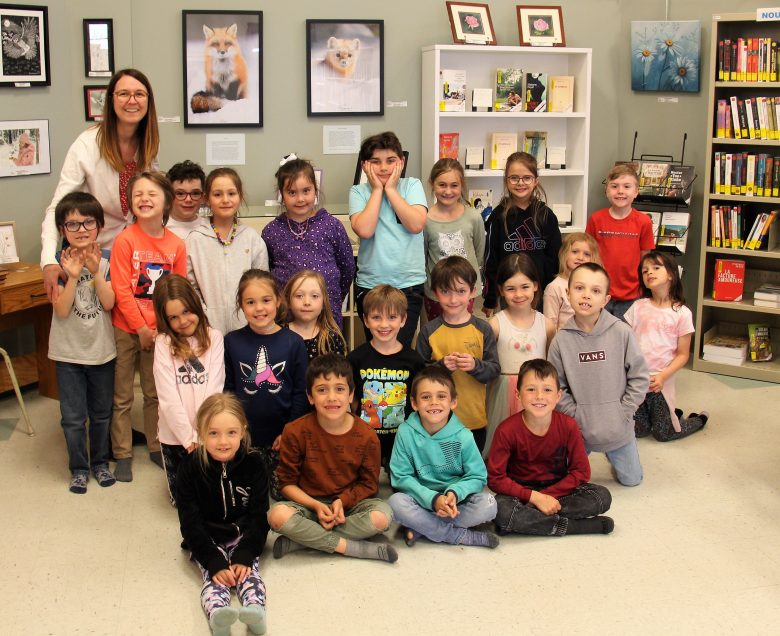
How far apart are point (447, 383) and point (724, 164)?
2.81 m

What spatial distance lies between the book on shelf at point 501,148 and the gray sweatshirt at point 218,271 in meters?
2.33

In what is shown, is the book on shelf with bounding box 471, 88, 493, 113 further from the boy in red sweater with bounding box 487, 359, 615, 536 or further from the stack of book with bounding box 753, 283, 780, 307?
the boy in red sweater with bounding box 487, 359, 615, 536

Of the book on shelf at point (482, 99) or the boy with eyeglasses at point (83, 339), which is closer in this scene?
the boy with eyeglasses at point (83, 339)

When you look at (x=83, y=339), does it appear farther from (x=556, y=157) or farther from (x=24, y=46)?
(x=556, y=157)

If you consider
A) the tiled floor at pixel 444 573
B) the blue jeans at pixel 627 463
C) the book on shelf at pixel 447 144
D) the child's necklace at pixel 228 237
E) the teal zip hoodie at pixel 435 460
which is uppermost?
the book on shelf at pixel 447 144

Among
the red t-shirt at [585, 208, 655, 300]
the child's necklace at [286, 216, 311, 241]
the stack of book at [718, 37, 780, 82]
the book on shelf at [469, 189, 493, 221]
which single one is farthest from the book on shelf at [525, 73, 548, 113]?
the child's necklace at [286, 216, 311, 241]

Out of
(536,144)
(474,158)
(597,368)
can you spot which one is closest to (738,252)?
(536,144)

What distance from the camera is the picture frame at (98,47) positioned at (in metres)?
5.25

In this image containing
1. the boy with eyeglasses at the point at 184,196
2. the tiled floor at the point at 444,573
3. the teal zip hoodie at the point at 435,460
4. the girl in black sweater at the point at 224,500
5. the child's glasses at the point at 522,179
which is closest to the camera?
the tiled floor at the point at 444,573

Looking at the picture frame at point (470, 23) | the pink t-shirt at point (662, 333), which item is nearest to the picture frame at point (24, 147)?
the picture frame at point (470, 23)

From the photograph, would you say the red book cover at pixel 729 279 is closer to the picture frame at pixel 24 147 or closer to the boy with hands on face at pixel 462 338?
the boy with hands on face at pixel 462 338

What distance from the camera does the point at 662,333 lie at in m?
4.52

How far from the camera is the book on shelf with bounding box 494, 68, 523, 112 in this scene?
576cm

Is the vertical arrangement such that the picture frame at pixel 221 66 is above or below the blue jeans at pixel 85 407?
above
